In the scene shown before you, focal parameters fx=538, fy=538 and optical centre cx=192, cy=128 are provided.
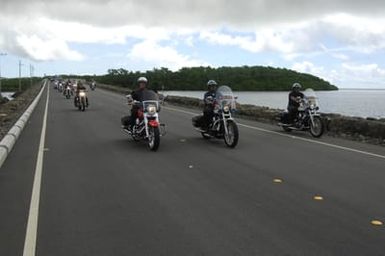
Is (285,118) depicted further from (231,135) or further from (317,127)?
(231,135)

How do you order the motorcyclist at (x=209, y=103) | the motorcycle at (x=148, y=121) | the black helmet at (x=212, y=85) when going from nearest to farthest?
the motorcycle at (x=148, y=121)
the motorcyclist at (x=209, y=103)
the black helmet at (x=212, y=85)

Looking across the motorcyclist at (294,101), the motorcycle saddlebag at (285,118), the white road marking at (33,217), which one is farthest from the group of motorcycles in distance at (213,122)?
the white road marking at (33,217)

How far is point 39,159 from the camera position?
11383mm

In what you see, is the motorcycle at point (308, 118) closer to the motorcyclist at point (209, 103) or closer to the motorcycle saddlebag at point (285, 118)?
the motorcycle saddlebag at point (285, 118)

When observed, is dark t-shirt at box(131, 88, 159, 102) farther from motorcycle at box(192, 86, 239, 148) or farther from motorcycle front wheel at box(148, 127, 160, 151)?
motorcycle at box(192, 86, 239, 148)

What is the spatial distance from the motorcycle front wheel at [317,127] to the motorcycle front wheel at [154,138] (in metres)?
5.54

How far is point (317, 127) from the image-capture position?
1596cm

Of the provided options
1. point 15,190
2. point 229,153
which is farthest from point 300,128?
point 15,190

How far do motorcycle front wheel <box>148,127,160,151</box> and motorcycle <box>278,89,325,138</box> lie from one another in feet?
18.2

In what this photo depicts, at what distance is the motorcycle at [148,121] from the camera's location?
41.3 feet

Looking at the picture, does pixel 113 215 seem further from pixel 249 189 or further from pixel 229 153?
pixel 229 153

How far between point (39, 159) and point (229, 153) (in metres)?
4.13

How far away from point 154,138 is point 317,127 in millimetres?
5762

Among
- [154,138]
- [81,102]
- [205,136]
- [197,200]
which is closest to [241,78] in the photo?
[81,102]
